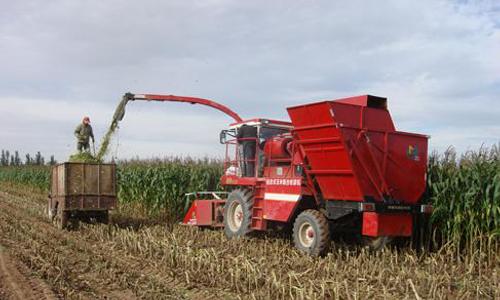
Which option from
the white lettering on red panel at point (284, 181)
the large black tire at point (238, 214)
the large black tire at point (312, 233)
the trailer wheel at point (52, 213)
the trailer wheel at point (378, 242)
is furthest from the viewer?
the trailer wheel at point (52, 213)

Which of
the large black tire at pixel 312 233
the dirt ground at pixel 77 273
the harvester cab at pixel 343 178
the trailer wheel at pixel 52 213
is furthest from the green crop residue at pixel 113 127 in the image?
the large black tire at pixel 312 233

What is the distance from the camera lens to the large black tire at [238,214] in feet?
32.4

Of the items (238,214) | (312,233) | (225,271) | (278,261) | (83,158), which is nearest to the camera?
(225,271)

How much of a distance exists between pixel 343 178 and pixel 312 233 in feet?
3.69

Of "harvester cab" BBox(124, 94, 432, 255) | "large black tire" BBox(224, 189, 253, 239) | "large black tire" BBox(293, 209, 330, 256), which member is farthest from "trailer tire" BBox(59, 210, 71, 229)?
"large black tire" BBox(293, 209, 330, 256)

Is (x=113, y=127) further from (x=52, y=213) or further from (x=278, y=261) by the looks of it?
(x=278, y=261)

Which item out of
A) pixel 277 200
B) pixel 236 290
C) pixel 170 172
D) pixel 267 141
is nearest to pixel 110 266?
pixel 236 290

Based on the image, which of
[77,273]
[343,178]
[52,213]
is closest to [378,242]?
[343,178]

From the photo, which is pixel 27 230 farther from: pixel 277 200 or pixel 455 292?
pixel 455 292

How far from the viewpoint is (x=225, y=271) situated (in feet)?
22.1

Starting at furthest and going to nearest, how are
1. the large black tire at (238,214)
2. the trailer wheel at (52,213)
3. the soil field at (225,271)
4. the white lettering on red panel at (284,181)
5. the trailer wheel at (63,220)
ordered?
the trailer wheel at (52,213) → the trailer wheel at (63,220) → the large black tire at (238,214) → the white lettering on red panel at (284,181) → the soil field at (225,271)

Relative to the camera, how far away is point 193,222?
38.7ft

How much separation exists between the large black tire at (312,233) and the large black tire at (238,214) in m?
1.52

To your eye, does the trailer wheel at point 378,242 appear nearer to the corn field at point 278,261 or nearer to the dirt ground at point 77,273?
the corn field at point 278,261
